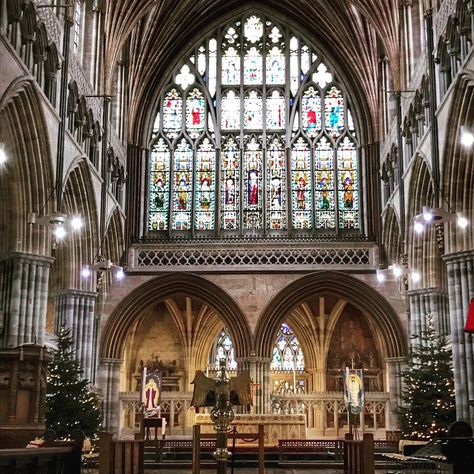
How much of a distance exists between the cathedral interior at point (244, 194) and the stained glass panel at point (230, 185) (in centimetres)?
6

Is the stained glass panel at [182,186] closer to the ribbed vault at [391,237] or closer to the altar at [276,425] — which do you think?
the ribbed vault at [391,237]

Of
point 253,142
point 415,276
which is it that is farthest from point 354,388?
point 253,142

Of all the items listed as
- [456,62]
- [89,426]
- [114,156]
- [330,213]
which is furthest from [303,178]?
[89,426]

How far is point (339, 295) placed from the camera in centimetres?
2694

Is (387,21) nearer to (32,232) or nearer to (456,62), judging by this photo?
(456,62)

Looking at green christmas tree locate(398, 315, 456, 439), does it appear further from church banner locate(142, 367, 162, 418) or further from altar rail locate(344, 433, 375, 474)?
church banner locate(142, 367, 162, 418)

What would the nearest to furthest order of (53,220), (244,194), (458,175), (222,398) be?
(222,398)
(53,220)
(458,175)
(244,194)

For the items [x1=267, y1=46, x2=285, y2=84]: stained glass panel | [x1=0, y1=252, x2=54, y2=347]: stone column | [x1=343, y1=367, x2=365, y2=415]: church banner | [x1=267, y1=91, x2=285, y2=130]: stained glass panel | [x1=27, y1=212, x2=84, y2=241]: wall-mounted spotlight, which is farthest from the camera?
[x1=267, y1=46, x2=285, y2=84]: stained glass panel

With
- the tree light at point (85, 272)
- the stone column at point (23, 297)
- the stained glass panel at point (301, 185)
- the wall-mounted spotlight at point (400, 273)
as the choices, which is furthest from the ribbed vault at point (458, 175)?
the tree light at point (85, 272)

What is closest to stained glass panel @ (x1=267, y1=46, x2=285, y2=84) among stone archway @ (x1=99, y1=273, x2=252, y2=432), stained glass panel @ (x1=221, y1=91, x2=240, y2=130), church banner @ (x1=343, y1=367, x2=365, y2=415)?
stained glass panel @ (x1=221, y1=91, x2=240, y2=130)

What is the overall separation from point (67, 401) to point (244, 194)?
12219mm

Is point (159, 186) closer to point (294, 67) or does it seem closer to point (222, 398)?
point (294, 67)

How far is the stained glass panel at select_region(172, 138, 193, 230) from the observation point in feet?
93.3

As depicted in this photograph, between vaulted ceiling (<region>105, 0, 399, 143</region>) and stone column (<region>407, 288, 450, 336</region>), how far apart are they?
7.23 meters
